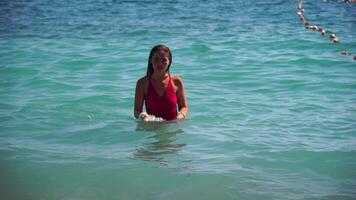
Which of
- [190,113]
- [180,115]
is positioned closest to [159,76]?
[180,115]

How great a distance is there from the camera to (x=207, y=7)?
21.3 metres

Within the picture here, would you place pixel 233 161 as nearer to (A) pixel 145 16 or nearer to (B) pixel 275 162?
(B) pixel 275 162

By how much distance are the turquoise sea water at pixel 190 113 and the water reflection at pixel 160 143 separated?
0.02 metres

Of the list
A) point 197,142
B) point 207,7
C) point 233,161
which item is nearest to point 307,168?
point 233,161

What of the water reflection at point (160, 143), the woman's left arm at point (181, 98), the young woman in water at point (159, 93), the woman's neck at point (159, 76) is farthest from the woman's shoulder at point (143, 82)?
the water reflection at point (160, 143)

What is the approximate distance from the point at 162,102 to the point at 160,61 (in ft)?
1.90

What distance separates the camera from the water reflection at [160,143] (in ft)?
19.5

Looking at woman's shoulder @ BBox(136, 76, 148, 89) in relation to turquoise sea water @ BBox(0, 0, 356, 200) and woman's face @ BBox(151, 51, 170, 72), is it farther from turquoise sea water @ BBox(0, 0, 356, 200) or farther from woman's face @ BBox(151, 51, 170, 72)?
turquoise sea water @ BBox(0, 0, 356, 200)

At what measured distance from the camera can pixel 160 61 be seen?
679 centimetres

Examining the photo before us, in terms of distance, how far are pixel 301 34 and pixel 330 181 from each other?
9786 millimetres

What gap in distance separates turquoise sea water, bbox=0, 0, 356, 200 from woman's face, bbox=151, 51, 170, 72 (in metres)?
0.72

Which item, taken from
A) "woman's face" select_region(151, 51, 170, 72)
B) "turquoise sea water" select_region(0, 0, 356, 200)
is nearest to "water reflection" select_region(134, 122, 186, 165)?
"turquoise sea water" select_region(0, 0, 356, 200)

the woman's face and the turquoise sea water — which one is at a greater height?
the woman's face

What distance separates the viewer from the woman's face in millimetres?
6692
